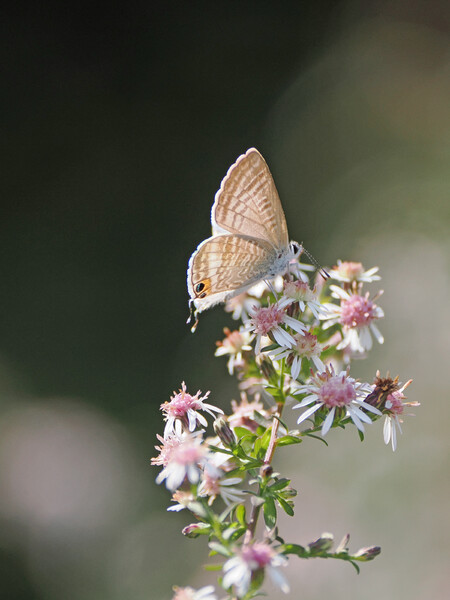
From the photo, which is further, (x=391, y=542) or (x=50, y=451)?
(x=50, y=451)

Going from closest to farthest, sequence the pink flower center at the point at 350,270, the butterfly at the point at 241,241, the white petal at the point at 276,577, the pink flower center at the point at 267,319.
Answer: the white petal at the point at 276,577 < the pink flower center at the point at 267,319 < the butterfly at the point at 241,241 < the pink flower center at the point at 350,270

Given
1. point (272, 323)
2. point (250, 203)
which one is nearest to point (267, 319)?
point (272, 323)

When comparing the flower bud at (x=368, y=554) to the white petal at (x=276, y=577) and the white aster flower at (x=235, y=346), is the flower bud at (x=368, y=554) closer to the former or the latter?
the white petal at (x=276, y=577)

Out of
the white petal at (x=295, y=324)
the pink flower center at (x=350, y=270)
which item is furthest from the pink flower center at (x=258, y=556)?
the pink flower center at (x=350, y=270)

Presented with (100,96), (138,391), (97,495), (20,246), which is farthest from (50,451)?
(100,96)

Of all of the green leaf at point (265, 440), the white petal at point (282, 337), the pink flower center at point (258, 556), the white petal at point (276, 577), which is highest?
the white petal at point (282, 337)

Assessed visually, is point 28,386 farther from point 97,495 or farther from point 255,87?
point 255,87

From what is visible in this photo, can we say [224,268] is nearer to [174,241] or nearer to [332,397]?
[332,397]
